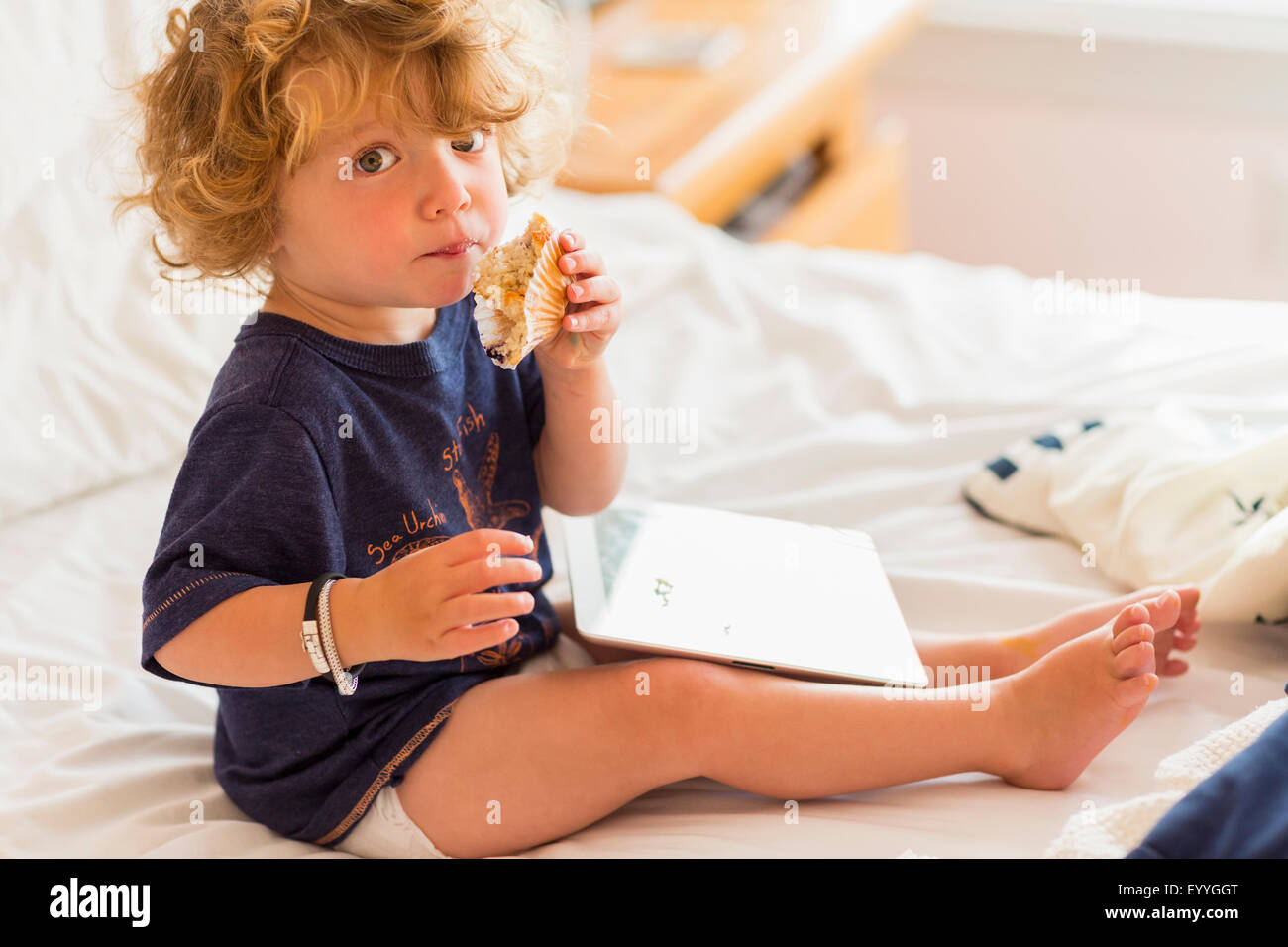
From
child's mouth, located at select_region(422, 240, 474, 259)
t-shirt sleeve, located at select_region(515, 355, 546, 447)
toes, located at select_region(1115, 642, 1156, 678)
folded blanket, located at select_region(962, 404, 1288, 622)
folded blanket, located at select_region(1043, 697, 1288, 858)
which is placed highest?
child's mouth, located at select_region(422, 240, 474, 259)

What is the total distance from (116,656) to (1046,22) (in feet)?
7.81

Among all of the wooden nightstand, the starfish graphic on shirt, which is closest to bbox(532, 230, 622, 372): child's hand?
the starfish graphic on shirt

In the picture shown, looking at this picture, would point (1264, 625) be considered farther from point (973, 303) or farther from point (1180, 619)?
point (973, 303)

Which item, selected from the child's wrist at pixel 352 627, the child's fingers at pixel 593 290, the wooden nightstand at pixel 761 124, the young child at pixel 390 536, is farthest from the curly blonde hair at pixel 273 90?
the wooden nightstand at pixel 761 124

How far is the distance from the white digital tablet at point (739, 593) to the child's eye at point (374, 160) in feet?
1.04

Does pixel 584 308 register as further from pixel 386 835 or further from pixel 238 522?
pixel 386 835

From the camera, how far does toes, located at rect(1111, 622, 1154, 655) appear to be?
788 millimetres

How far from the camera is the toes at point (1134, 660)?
78cm

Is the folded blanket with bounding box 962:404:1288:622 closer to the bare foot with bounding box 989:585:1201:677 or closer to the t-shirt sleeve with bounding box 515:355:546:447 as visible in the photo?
the bare foot with bounding box 989:585:1201:677

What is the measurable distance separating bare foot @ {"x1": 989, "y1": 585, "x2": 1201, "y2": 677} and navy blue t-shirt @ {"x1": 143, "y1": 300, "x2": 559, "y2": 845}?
36 cm

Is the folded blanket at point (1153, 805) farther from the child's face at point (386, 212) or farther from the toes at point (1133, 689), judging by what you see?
the child's face at point (386, 212)

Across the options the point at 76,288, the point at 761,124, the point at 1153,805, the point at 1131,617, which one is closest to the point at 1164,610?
the point at 1131,617

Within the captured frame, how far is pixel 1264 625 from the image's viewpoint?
96 centimetres
